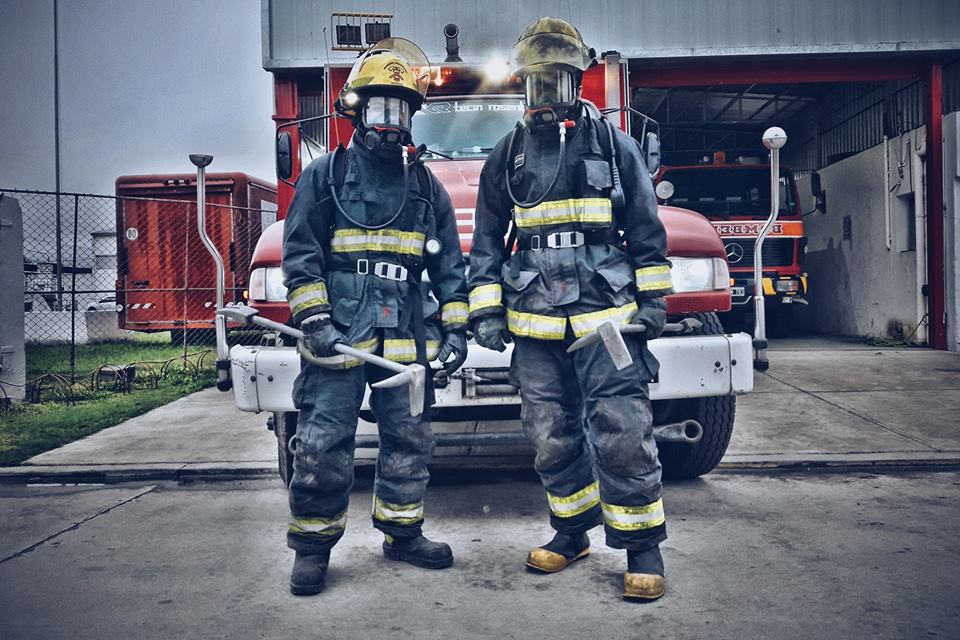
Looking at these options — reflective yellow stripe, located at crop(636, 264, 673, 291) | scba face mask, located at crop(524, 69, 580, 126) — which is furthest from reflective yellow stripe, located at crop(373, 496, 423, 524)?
scba face mask, located at crop(524, 69, 580, 126)

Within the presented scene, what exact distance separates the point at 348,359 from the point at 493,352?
78cm

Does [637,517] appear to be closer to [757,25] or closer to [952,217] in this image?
[757,25]

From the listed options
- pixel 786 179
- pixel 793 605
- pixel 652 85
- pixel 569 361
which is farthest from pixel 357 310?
pixel 786 179

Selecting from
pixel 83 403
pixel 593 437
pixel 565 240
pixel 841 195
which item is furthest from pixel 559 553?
pixel 841 195

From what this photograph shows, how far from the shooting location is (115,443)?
5.94 meters

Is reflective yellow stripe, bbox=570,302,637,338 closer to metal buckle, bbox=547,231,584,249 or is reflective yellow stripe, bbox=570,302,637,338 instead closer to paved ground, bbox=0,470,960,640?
metal buckle, bbox=547,231,584,249

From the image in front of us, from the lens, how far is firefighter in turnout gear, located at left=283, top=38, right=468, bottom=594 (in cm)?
320

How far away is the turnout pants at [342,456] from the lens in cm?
319

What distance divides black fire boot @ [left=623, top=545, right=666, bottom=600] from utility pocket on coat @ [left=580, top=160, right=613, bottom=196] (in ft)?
4.44

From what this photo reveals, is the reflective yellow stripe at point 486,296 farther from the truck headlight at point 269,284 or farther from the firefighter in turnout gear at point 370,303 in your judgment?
the truck headlight at point 269,284

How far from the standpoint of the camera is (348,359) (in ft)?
10.5

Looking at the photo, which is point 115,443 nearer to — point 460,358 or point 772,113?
point 460,358

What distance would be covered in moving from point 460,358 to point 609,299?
2.16 ft

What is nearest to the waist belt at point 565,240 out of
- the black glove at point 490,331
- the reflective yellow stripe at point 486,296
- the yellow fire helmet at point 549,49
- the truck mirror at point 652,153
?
the reflective yellow stripe at point 486,296
